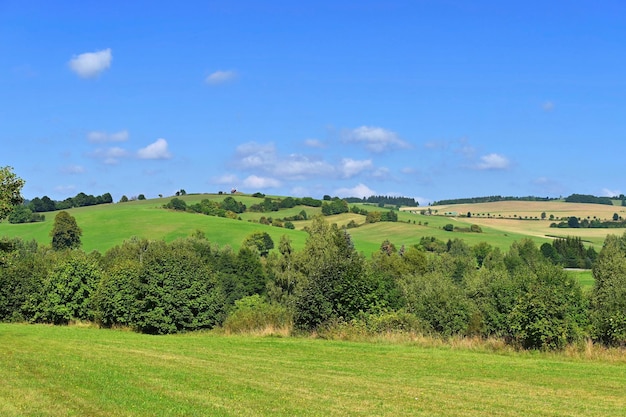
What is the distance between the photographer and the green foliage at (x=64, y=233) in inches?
5064

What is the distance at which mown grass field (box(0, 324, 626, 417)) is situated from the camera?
52.9ft

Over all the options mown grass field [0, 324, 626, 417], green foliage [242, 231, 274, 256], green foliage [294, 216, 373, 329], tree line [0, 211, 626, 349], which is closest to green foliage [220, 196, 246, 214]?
green foliage [242, 231, 274, 256]

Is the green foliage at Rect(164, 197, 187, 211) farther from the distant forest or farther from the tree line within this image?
the tree line

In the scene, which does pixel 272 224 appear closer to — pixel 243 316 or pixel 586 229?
pixel 586 229

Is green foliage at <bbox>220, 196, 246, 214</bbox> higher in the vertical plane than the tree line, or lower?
higher

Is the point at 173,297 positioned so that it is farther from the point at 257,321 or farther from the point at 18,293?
the point at 18,293

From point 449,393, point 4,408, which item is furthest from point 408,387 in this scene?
point 4,408

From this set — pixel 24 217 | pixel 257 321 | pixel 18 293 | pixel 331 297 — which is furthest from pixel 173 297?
pixel 24 217

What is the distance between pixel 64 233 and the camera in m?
129

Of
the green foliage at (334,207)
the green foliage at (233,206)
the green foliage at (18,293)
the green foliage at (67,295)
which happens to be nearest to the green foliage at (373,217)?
the green foliage at (334,207)

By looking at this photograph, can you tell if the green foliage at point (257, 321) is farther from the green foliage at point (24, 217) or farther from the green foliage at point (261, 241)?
the green foliage at point (24, 217)

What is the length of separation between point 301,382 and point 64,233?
118218 mm

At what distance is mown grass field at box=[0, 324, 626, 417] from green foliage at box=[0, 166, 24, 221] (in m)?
9.36

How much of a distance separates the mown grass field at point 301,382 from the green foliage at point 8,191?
30.7 ft
